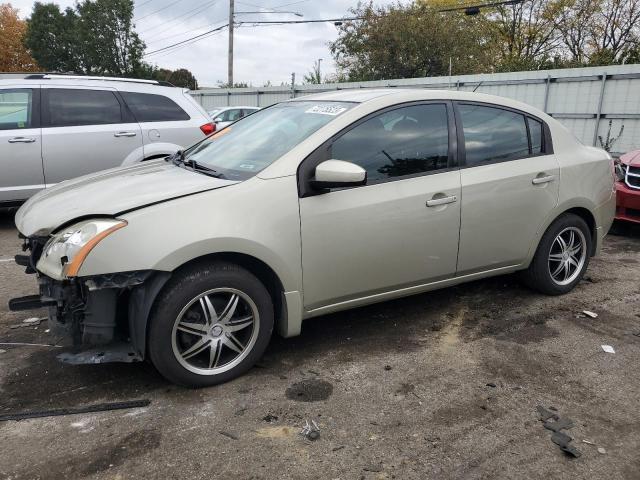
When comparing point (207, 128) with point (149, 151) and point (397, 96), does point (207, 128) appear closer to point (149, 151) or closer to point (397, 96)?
point (149, 151)

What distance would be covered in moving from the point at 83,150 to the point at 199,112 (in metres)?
1.71

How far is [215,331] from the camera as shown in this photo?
308 centimetres

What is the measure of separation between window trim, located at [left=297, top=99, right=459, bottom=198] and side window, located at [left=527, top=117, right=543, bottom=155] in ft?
2.70

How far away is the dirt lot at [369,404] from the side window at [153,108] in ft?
12.7

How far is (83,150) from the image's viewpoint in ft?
22.8

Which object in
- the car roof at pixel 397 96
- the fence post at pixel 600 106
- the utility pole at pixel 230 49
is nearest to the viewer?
the car roof at pixel 397 96

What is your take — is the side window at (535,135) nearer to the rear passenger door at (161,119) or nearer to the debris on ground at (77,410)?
the debris on ground at (77,410)

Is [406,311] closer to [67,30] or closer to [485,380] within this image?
[485,380]

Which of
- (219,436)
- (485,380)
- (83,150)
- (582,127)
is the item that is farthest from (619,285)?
(582,127)

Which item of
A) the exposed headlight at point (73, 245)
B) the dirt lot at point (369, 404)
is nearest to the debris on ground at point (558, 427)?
the dirt lot at point (369, 404)

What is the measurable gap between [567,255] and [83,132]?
587 cm

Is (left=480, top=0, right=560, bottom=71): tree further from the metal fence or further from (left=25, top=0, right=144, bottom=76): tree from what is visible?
(left=25, top=0, right=144, bottom=76): tree

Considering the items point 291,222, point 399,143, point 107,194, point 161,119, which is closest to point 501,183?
point 399,143

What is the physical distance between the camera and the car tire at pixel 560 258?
14.5 ft
